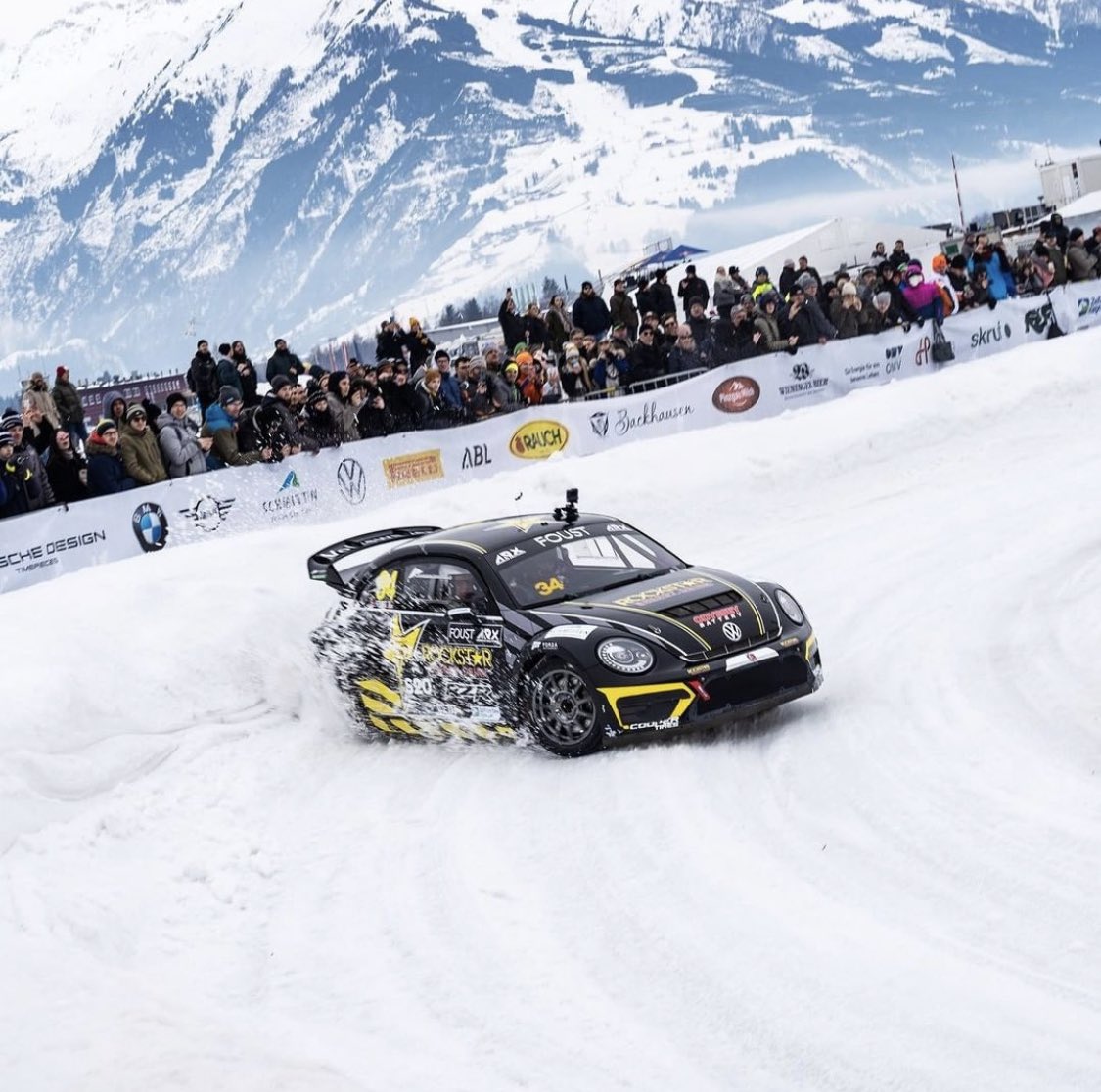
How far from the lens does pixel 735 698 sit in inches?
336

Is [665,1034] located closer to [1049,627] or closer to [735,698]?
[735,698]

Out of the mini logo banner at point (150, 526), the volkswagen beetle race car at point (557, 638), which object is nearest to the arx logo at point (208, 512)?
the mini logo banner at point (150, 526)

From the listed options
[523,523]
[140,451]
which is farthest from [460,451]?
[523,523]

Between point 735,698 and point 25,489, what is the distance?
343 inches

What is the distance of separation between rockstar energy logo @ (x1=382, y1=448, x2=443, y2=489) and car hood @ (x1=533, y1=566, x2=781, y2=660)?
794 cm

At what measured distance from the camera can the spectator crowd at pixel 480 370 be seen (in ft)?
50.0

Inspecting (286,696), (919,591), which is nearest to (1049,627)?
(919,591)

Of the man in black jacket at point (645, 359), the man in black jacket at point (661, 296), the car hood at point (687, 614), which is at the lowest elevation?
the car hood at point (687, 614)

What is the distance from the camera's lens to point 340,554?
11148mm

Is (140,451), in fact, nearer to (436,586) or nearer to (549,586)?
(436,586)

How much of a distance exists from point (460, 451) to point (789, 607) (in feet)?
28.6

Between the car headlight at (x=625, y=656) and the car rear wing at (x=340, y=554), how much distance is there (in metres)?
2.72

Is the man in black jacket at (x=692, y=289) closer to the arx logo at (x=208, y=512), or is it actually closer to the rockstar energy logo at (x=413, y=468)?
the rockstar energy logo at (x=413, y=468)

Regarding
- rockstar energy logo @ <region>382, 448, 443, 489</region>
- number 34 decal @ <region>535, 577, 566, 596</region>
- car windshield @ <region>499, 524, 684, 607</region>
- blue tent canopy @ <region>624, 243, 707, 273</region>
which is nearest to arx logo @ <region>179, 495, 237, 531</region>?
rockstar energy logo @ <region>382, 448, 443, 489</region>
